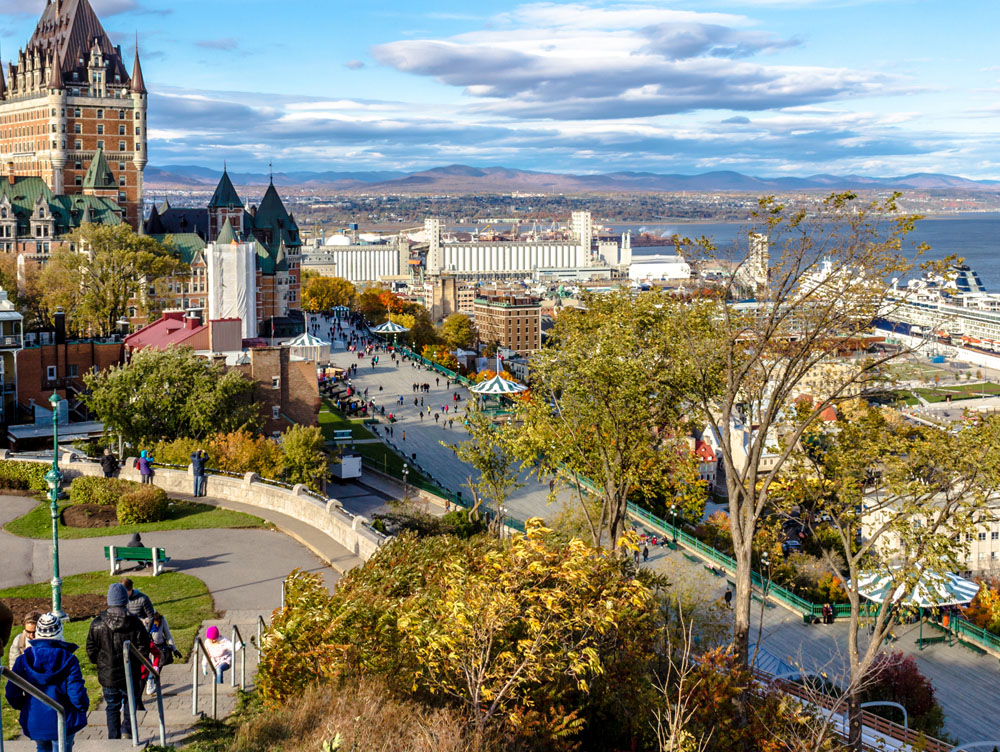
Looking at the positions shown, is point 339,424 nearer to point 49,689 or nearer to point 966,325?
point 49,689

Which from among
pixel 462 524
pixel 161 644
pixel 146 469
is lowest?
pixel 462 524

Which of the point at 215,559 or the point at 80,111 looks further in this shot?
the point at 80,111

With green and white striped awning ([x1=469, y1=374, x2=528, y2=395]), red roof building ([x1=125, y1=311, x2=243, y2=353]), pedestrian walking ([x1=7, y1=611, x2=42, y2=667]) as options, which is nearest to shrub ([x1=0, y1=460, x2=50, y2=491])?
red roof building ([x1=125, y1=311, x2=243, y2=353])

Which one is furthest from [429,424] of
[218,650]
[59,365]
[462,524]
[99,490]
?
[218,650]

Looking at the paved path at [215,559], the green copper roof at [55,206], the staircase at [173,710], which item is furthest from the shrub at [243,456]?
the green copper roof at [55,206]

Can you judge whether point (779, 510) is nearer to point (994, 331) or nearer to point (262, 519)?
point (262, 519)

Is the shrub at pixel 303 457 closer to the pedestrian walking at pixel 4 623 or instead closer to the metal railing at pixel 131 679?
the metal railing at pixel 131 679

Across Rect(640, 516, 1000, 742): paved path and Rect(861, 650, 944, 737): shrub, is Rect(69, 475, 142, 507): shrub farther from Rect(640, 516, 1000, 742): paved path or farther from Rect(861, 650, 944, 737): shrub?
Rect(861, 650, 944, 737): shrub
